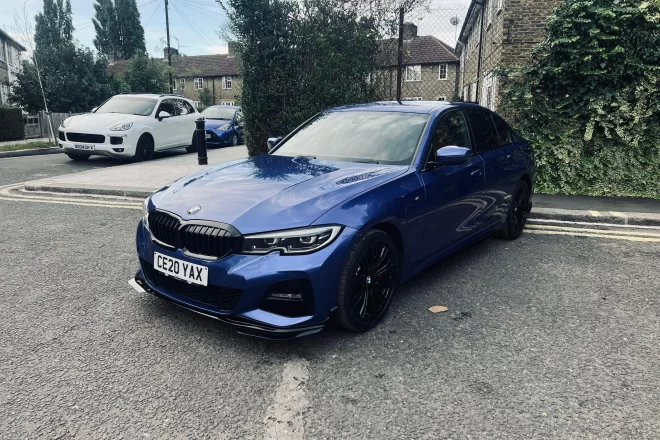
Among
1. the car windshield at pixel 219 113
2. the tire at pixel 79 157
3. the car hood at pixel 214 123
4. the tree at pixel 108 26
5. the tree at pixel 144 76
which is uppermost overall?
the tree at pixel 108 26

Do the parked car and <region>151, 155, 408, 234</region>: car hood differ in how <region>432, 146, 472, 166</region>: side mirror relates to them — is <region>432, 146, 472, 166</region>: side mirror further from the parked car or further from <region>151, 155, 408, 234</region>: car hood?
the parked car

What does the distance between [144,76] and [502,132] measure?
26.6 metres

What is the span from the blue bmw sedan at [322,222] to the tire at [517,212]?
89 centimetres

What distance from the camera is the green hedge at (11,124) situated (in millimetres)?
18312

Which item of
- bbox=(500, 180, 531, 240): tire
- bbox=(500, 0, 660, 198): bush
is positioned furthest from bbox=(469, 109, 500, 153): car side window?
bbox=(500, 0, 660, 198): bush

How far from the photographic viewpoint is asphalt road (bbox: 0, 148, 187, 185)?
10234mm

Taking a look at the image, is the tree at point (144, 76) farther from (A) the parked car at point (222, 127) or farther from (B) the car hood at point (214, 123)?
(B) the car hood at point (214, 123)

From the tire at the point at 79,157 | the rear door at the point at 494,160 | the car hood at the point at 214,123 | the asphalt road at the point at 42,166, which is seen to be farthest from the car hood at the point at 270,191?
the car hood at the point at 214,123

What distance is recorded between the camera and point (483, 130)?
5.04m

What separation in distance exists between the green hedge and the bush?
17675 mm

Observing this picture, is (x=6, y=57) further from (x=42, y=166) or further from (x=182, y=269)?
(x=182, y=269)

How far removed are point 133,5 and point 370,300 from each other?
232 feet

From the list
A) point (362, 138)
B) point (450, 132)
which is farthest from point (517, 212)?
point (362, 138)

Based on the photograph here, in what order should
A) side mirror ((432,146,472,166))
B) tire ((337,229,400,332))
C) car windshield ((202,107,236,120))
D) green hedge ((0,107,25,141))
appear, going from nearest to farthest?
tire ((337,229,400,332)), side mirror ((432,146,472,166)), car windshield ((202,107,236,120)), green hedge ((0,107,25,141))
